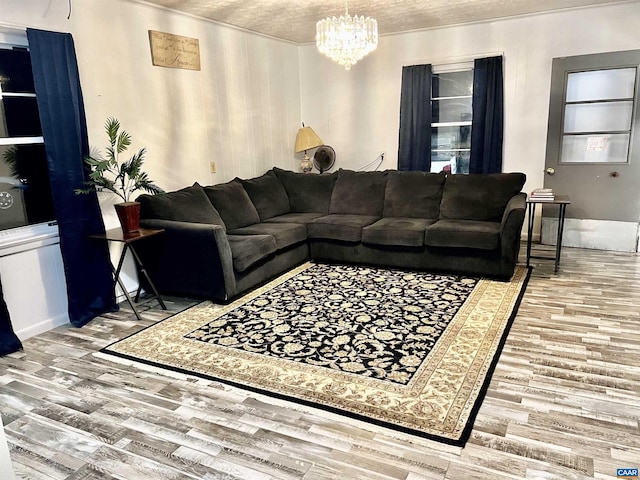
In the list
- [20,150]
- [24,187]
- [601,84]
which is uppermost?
[601,84]

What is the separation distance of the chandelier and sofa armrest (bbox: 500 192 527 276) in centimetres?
182

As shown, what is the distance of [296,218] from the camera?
5.14m

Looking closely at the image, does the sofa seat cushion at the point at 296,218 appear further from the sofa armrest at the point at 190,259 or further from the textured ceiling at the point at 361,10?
the textured ceiling at the point at 361,10

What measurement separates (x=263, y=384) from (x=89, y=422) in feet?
2.89

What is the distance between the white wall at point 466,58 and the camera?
4957 mm

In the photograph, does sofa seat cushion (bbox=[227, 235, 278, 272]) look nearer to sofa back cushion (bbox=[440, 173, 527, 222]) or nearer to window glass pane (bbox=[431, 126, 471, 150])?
sofa back cushion (bbox=[440, 173, 527, 222])

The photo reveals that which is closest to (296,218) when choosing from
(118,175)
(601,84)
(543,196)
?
(118,175)

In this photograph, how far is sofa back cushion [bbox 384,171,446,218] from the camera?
4.95 metres

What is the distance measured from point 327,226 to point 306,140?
1.80m

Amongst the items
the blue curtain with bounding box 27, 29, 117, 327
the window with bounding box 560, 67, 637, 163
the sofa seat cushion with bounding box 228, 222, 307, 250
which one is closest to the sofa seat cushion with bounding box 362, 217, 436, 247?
the sofa seat cushion with bounding box 228, 222, 307, 250

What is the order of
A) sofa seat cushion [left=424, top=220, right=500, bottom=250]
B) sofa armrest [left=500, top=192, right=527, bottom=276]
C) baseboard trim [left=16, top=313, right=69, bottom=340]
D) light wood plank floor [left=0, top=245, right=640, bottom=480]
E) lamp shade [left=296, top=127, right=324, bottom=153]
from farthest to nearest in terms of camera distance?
lamp shade [left=296, top=127, right=324, bottom=153] < sofa seat cushion [left=424, top=220, right=500, bottom=250] < sofa armrest [left=500, top=192, right=527, bottom=276] < baseboard trim [left=16, top=313, right=69, bottom=340] < light wood plank floor [left=0, top=245, right=640, bottom=480]

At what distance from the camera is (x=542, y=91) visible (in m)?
5.25

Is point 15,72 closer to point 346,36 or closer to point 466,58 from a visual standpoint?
point 346,36

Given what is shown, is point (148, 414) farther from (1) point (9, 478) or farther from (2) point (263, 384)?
(1) point (9, 478)
